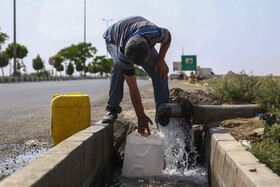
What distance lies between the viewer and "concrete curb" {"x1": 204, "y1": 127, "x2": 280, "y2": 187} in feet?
6.33

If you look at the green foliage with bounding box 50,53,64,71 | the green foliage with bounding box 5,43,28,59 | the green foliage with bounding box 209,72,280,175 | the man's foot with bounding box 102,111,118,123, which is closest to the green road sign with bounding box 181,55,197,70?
the green foliage with bounding box 5,43,28,59

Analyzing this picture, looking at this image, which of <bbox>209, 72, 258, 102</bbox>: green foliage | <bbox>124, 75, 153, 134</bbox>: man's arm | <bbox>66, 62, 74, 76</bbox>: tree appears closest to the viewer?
<bbox>124, 75, 153, 134</bbox>: man's arm

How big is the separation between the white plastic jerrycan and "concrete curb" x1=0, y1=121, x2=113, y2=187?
0.27m

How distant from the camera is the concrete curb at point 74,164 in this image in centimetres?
187

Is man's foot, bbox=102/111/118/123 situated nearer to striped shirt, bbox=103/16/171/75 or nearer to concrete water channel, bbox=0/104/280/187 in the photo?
concrete water channel, bbox=0/104/280/187

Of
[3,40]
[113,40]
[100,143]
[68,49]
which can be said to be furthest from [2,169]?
[68,49]

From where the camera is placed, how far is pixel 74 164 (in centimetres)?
245

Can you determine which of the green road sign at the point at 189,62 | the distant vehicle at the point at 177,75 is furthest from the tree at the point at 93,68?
the green road sign at the point at 189,62

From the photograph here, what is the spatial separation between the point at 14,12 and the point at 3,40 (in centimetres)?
522

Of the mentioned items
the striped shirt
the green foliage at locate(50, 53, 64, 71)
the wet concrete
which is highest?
the green foliage at locate(50, 53, 64, 71)

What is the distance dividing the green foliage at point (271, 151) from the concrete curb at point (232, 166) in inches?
10.5

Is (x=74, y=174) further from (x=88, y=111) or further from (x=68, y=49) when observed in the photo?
(x=68, y=49)

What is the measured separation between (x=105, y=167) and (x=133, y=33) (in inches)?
58.6

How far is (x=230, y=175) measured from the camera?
2.35 meters
